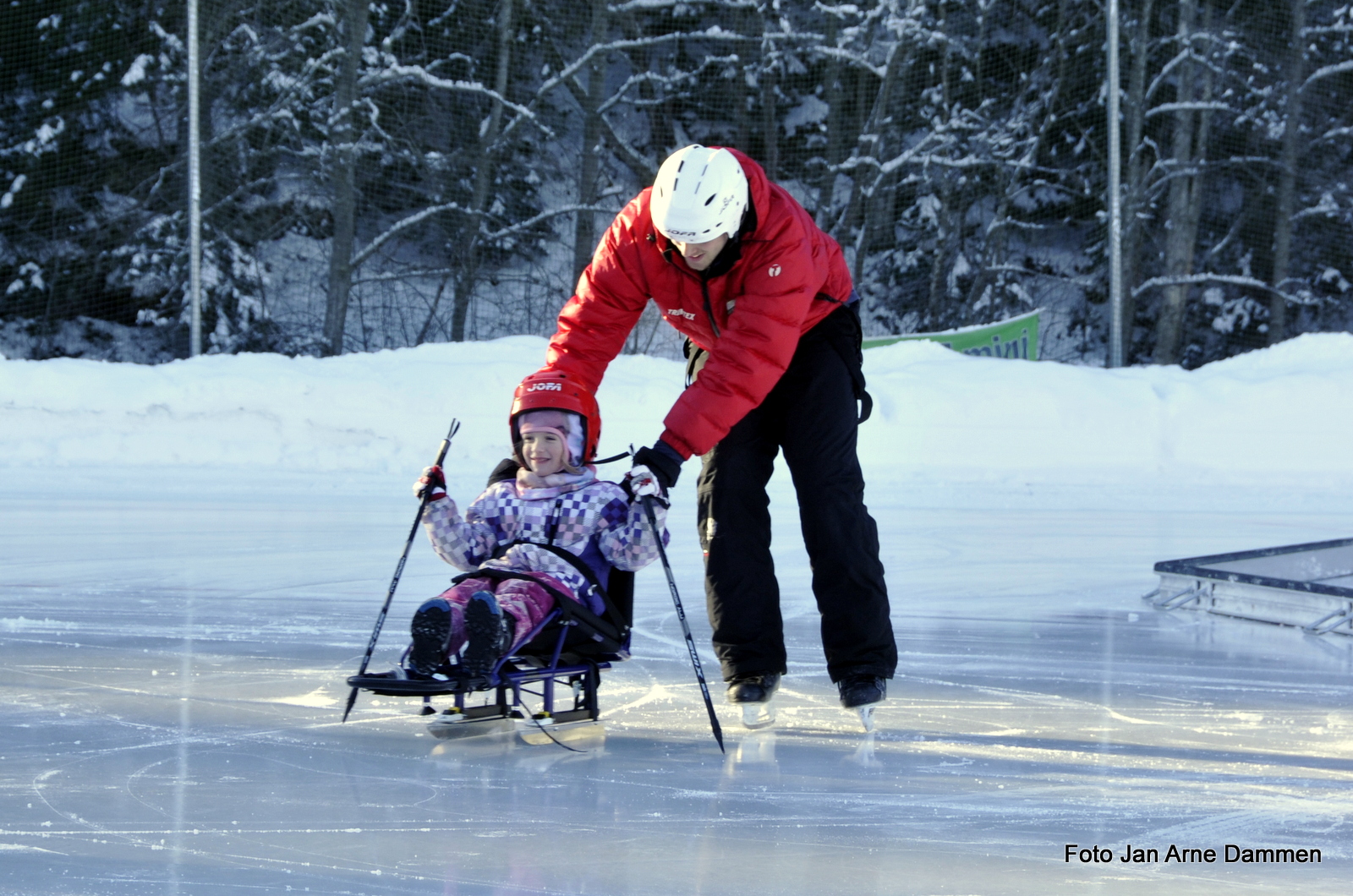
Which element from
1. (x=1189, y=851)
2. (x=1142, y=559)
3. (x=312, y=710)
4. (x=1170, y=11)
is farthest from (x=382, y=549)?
(x=1170, y=11)

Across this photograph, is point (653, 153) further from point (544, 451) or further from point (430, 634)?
point (430, 634)

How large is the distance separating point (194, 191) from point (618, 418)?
2850 mm

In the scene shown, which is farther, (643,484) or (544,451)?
(544,451)

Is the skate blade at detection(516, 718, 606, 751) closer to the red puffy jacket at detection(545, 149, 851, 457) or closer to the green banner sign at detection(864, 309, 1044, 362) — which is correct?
the red puffy jacket at detection(545, 149, 851, 457)

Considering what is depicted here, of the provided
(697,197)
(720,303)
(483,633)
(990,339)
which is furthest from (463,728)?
(990,339)

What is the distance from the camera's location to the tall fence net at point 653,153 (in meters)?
9.49

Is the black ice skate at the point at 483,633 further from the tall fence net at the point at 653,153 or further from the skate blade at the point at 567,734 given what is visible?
the tall fence net at the point at 653,153

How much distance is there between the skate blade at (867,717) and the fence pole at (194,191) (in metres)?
6.02

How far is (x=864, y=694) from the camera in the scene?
283cm

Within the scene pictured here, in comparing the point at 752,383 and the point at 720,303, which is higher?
the point at 720,303

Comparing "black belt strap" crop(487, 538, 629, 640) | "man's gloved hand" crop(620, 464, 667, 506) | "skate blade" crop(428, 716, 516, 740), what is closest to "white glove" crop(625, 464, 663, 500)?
"man's gloved hand" crop(620, 464, 667, 506)

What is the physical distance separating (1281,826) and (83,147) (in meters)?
9.59

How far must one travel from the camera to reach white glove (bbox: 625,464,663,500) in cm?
264

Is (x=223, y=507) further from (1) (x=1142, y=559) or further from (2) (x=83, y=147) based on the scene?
(2) (x=83, y=147)
